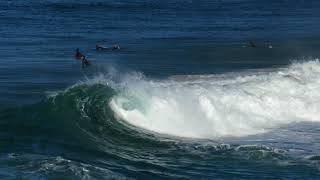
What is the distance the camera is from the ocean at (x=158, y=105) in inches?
663

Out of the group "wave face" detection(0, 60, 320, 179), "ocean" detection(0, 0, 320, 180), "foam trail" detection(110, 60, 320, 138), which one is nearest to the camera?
"wave face" detection(0, 60, 320, 179)

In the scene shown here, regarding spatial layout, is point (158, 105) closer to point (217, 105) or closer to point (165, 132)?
point (165, 132)

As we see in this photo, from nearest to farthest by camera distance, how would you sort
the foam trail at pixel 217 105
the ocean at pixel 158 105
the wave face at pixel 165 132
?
the wave face at pixel 165 132 < the ocean at pixel 158 105 < the foam trail at pixel 217 105

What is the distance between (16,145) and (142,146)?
3166mm

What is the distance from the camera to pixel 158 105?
22.7 m

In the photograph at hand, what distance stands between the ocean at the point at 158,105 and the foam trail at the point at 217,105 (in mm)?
42

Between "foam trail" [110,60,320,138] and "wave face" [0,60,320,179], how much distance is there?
0.03m

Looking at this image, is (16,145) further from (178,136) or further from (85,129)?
(178,136)

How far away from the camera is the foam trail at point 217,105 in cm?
2170

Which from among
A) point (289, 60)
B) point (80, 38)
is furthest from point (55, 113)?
point (80, 38)

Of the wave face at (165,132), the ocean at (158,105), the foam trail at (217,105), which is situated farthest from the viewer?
the foam trail at (217,105)

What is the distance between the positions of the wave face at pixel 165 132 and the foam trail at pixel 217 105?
3 cm

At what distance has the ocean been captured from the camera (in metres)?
16.8

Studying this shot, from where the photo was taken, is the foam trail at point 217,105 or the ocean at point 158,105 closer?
the ocean at point 158,105
